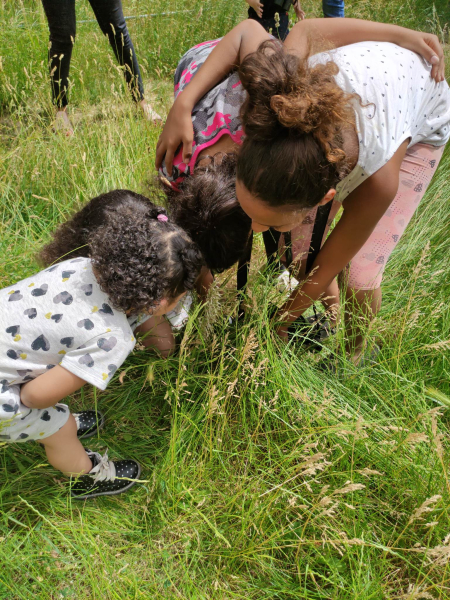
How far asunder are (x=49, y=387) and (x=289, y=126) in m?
0.89

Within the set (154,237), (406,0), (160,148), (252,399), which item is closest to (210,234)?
(154,237)

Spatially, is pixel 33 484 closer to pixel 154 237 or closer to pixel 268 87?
pixel 154 237

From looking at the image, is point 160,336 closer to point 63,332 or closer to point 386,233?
point 63,332

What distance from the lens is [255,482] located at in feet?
4.15

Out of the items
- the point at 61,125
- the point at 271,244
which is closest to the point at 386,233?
the point at 271,244

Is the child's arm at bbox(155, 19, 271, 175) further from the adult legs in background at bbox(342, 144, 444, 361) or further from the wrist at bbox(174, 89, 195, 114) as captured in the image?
the adult legs in background at bbox(342, 144, 444, 361)

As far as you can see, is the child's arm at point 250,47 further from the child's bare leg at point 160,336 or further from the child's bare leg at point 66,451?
the child's bare leg at point 66,451

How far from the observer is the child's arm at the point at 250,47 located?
1.39m

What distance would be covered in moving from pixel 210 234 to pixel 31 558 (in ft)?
3.46

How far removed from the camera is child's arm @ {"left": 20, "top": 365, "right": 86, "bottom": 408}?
3.74ft

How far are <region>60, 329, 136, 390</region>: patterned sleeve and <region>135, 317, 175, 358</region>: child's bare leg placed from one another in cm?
37

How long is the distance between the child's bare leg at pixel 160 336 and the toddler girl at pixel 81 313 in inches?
11.1

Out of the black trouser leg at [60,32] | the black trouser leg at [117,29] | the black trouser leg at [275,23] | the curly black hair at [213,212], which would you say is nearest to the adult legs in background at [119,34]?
the black trouser leg at [117,29]

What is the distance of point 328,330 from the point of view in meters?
1.67
